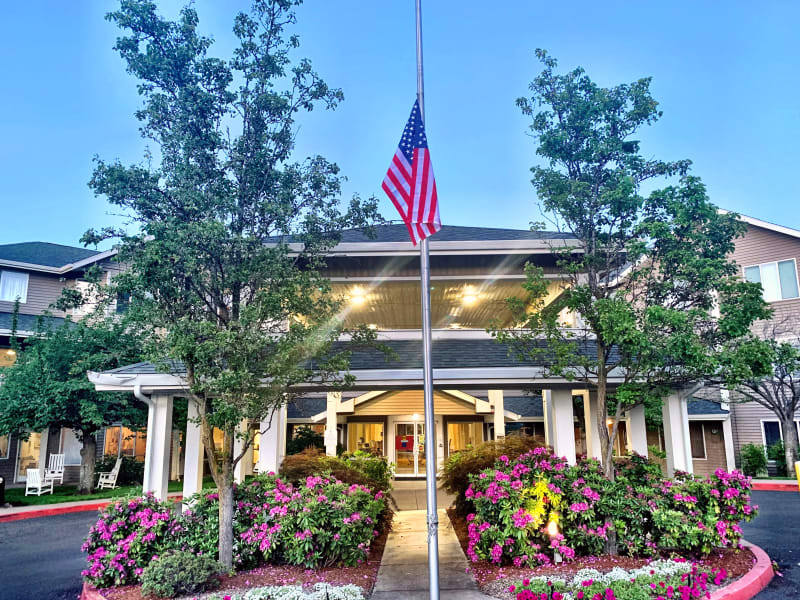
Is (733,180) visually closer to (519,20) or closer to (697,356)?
(519,20)

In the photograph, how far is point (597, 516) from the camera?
7738mm

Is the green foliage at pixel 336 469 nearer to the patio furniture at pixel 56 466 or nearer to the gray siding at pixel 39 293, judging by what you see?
the patio furniture at pixel 56 466

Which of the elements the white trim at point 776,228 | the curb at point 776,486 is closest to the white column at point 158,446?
the curb at point 776,486

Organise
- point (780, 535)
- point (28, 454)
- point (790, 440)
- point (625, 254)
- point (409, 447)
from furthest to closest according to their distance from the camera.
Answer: point (28, 454) < point (409, 447) < point (790, 440) < point (780, 535) < point (625, 254)

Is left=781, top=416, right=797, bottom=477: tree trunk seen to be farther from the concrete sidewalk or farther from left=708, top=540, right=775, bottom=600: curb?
the concrete sidewalk

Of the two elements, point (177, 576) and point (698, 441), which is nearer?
point (177, 576)

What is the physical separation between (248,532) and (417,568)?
2.42 meters

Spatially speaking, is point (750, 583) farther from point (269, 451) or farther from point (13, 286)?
point (13, 286)

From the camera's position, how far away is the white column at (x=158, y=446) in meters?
9.40

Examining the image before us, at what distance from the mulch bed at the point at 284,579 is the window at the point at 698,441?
19.1 metres

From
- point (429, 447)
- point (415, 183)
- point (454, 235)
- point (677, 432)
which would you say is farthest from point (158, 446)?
point (677, 432)

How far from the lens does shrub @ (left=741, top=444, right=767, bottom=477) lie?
19531 mm

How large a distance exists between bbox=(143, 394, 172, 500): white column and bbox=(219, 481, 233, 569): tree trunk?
242 cm

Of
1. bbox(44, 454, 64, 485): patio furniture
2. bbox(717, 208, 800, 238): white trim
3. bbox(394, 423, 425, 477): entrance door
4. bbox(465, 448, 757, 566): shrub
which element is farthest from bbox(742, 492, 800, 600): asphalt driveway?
bbox(44, 454, 64, 485): patio furniture
